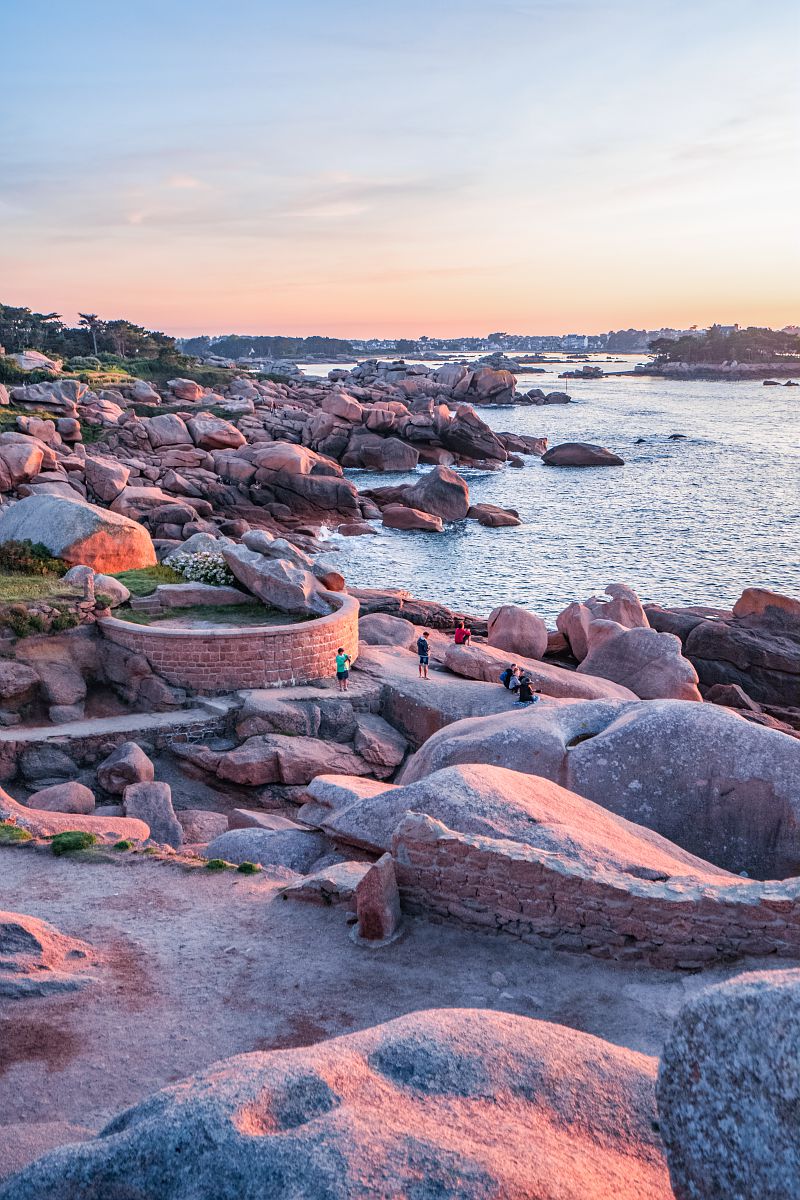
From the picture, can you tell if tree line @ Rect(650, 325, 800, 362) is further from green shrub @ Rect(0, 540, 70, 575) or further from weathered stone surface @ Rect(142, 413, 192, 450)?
green shrub @ Rect(0, 540, 70, 575)

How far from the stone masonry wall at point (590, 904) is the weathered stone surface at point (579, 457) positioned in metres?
63.4

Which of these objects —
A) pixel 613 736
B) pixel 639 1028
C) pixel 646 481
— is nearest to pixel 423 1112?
pixel 639 1028

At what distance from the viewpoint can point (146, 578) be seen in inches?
907

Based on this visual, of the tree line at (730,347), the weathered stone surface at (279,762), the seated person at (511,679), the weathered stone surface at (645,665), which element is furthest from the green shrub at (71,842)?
the tree line at (730,347)

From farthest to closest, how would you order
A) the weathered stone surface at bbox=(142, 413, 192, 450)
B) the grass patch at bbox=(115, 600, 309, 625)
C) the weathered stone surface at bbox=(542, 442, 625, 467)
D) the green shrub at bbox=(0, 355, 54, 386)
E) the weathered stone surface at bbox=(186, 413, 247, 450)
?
the weathered stone surface at bbox=(542, 442, 625, 467), the green shrub at bbox=(0, 355, 54, 386), the weathered stone surface at bbox=(186, 413, 247, 450), the weathered stone surface at bbox=(142, 413, 192, 450), the grass patch at bbox=(115, 600, 309, 625)

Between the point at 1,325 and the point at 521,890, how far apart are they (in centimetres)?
9340

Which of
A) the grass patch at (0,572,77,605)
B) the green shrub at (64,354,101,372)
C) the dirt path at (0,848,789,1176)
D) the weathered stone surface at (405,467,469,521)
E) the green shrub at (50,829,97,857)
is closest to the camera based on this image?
the dirt path at (0,848,789,1176)

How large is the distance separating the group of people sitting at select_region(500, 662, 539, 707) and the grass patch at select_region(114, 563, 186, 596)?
337 inches

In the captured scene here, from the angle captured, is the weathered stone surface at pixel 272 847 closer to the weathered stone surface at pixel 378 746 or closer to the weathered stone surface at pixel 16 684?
the weathered stone surface at pixel 378 746

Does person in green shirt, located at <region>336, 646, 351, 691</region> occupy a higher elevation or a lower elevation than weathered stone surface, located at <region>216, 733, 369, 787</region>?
higher

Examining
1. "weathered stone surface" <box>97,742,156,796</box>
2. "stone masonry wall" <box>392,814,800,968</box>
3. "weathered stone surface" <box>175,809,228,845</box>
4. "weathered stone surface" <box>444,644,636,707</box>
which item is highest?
"stone masonry wall" <box>392,814,800,968</box>

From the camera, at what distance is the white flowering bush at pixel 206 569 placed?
2266 centimetres

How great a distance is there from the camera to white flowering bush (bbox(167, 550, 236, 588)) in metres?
22.7

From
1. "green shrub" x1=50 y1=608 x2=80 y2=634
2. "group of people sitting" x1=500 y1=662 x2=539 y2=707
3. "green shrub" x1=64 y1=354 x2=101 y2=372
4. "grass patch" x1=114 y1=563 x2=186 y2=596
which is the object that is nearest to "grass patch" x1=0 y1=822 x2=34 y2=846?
"green shrub" x1=50 y1=608 x2=80 y2=634
